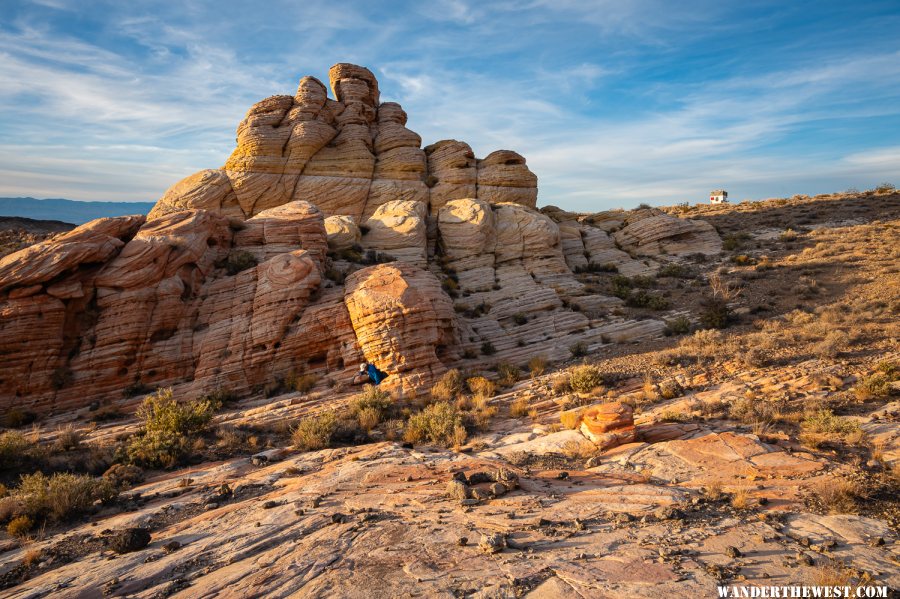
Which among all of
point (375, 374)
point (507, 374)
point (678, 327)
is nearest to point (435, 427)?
point (375, 374)

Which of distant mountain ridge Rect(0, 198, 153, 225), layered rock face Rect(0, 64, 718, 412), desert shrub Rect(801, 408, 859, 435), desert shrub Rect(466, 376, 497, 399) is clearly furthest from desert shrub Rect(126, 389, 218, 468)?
distant mountain ridge Rect(0, 198, 153, 225)

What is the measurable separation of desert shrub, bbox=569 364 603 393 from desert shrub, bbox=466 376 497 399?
8.38 feet

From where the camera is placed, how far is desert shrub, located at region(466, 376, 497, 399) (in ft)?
50.3

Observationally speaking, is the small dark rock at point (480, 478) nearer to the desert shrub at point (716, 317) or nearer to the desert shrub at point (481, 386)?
the desert shrub at point (481, 386)

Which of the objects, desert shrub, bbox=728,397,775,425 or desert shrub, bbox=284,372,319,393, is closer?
desert shrub, bbox=728,397,775,425

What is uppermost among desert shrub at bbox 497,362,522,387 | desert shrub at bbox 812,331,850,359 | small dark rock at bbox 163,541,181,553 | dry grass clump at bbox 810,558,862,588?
desert shrub at bbox 812,331,850,359

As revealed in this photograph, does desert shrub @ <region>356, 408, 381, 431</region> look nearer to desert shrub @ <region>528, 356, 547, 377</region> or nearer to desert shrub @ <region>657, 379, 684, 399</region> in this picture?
desert shrub @ <region>528, 356, 547, 377</region>

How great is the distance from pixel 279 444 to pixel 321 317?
17.9 ft

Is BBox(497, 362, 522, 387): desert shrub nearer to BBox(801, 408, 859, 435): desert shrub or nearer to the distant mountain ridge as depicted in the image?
BBox(801, 408, 859, 435): desert shrub

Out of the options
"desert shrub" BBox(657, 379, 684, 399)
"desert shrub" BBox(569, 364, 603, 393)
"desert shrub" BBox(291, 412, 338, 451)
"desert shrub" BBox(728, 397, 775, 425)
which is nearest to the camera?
"desert shrub" BBox(728, 397, 775, 425)

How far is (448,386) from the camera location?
15.5 metres

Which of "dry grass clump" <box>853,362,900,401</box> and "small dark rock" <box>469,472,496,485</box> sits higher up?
"dry grass clump" <box>853,362,900,401</box>

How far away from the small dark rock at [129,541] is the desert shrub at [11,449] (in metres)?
6.37

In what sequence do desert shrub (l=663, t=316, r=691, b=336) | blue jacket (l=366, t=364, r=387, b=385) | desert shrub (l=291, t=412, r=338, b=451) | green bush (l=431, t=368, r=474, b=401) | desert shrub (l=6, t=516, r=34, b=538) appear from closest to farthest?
desert shrub (l=6, t=516, r=34, b=538)
desert shrub (l=291, t=412, r=338, b=451)
green bush (l=431, t=368, r=474, b=401)
blue jacket (l=366, t=364, r=387, b=385)
desert shrub (l=663, t=316, r=691, b=336)
